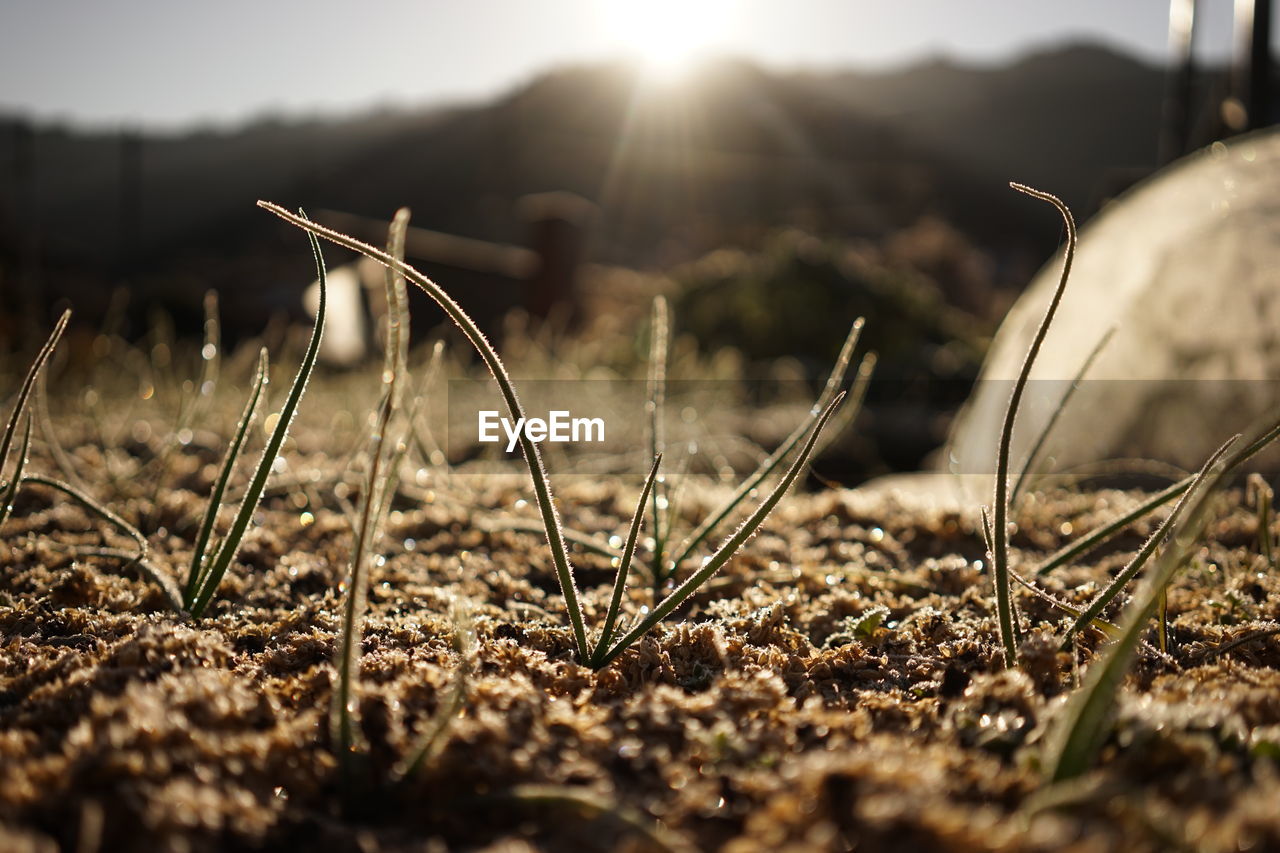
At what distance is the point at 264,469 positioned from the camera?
1.00m

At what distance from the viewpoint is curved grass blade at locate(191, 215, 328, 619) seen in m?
0.95

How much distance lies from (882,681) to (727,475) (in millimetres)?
1091

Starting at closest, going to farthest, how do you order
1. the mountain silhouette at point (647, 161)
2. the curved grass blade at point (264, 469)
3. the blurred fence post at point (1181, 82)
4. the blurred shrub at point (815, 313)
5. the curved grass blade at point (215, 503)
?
the curved grass blade at point (264, 469)
the curved grass blade at point (215, 503)
the blurred fence post at point (1181, 82)
the blurred shrub at point (815, 313)
the mountain silhouette at point (647, 161)

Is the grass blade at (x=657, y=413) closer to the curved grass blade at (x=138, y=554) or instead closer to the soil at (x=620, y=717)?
the soil at (x=620, y=717)

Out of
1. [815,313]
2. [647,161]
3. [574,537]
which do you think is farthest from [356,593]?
[647,161]

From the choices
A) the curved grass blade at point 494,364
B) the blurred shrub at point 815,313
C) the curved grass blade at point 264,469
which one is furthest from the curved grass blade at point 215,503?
the blurred shrub at point 815,313

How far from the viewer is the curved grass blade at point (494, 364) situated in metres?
0.82

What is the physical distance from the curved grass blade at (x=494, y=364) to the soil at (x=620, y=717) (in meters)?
0.06

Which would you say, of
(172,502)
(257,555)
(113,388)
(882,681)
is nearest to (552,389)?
(113,388)

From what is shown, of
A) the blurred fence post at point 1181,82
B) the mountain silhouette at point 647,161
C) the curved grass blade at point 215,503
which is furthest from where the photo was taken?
the mountain silhouette at point 647,161

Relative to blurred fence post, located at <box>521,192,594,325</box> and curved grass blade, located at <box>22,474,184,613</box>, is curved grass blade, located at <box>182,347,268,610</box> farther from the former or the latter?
blurred fence post, located at <box>521,192,594,325</box>

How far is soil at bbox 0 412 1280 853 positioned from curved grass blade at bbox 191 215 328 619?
47 millimetres

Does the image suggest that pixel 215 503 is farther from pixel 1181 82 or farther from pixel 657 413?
pixel 1181 82

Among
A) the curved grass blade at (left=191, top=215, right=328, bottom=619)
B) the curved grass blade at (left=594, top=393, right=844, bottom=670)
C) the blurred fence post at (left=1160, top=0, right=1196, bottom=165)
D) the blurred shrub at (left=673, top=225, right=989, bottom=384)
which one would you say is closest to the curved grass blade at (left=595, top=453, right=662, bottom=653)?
the curved grass blade at (left=594, top=393, right=844, bottom=670)
